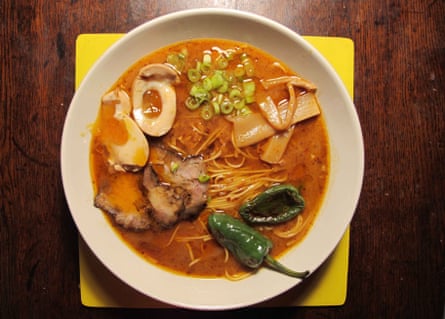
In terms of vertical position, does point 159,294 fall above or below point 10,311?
above

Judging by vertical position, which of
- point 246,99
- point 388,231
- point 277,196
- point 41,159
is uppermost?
point 246,99

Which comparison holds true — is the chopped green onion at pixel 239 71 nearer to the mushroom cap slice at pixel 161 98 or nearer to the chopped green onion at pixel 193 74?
the chopped green onion at pixel 193 74

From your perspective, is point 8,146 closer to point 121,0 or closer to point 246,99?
point 121,0

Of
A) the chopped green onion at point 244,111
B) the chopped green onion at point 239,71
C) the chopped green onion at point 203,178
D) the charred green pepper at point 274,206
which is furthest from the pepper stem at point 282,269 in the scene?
the chopped green onion at point 239,71

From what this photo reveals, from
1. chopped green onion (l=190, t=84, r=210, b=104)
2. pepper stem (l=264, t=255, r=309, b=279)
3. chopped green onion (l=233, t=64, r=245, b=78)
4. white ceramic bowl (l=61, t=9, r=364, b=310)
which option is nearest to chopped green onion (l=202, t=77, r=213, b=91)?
chopped green onion (l=190, t=84, r=210, b=104)

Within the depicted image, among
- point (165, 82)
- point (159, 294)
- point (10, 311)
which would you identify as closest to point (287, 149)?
point (165, 82)

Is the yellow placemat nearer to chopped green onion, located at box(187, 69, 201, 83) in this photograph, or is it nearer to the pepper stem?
the pepper stem
